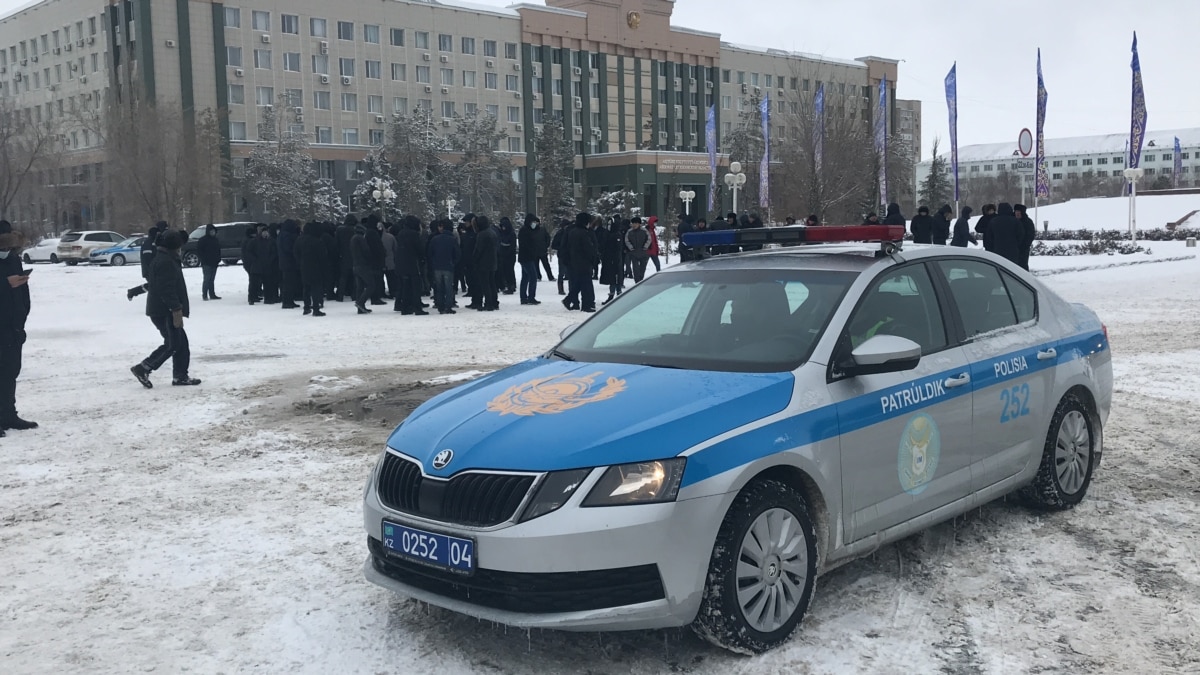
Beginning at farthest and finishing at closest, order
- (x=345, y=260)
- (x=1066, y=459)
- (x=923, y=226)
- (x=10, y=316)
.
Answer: (x=923, y=226), (x=345, y=260), (x=10, y=316), (x=1066, y=459)

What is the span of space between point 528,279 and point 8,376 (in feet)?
43.2

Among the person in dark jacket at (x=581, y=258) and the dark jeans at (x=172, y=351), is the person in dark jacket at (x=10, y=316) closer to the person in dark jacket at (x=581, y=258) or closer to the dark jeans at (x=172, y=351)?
the dark jeans at (x=172, y=351)

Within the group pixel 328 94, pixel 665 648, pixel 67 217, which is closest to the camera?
pixel 665 648

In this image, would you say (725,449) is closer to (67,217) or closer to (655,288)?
(655,288)

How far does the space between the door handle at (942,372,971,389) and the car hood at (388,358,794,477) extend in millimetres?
1052

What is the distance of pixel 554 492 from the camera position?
12.3 ft

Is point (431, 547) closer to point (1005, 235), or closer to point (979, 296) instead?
point (979, 296)

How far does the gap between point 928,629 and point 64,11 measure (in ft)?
284

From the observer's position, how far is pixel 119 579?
5281mm

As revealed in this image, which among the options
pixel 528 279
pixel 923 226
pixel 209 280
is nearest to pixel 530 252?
pixel 528 279

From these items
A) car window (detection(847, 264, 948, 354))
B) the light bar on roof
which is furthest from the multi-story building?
car window (detection(847, 264, 948, 354))

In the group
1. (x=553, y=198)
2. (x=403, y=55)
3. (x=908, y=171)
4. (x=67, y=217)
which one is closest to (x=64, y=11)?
(x=67, y=217)

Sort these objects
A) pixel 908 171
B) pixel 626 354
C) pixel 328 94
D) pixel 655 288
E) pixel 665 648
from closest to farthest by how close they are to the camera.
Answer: pixel 665 648, pixel 626 354, pixel 655 288, pixel 328 94, pixel 908 171

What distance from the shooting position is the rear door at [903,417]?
4.46 metres
